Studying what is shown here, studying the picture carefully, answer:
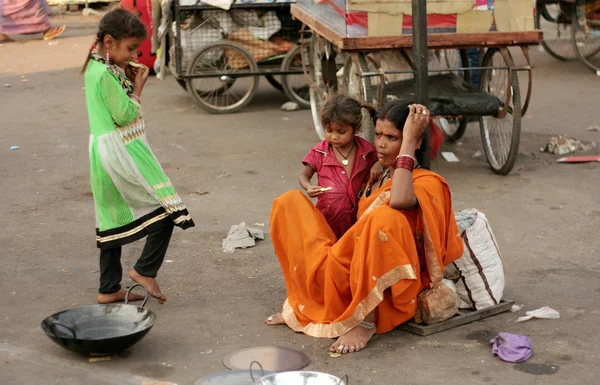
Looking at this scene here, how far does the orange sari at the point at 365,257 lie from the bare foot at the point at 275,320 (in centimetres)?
3

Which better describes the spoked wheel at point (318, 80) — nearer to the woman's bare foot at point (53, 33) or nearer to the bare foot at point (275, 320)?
the bare foot at point (275, 320)

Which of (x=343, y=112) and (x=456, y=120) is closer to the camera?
(x=343, y=112)

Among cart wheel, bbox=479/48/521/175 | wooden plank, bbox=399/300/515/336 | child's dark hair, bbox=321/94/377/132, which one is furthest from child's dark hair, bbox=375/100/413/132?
cart wheel, bbox=479/48/521/175

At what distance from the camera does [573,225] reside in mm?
6074

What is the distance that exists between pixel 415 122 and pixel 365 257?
643mm

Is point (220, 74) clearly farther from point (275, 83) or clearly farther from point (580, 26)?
point (580, 26)

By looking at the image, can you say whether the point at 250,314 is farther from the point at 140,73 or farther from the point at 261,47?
the point at 261,47

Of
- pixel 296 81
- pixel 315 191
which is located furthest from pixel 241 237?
pixel 296 81

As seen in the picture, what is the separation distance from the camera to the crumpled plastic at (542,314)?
4.44 m

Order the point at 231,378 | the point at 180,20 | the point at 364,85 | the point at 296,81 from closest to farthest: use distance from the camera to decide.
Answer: the point at 231,378 < the point at 364,85 < the point at 180,20 < the point at 296,81

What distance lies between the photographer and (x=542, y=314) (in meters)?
4.46

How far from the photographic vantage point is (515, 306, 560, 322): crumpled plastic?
444 cm

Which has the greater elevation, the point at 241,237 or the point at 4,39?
the point at 241,237

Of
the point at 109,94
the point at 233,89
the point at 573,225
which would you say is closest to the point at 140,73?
the point at 109,94
